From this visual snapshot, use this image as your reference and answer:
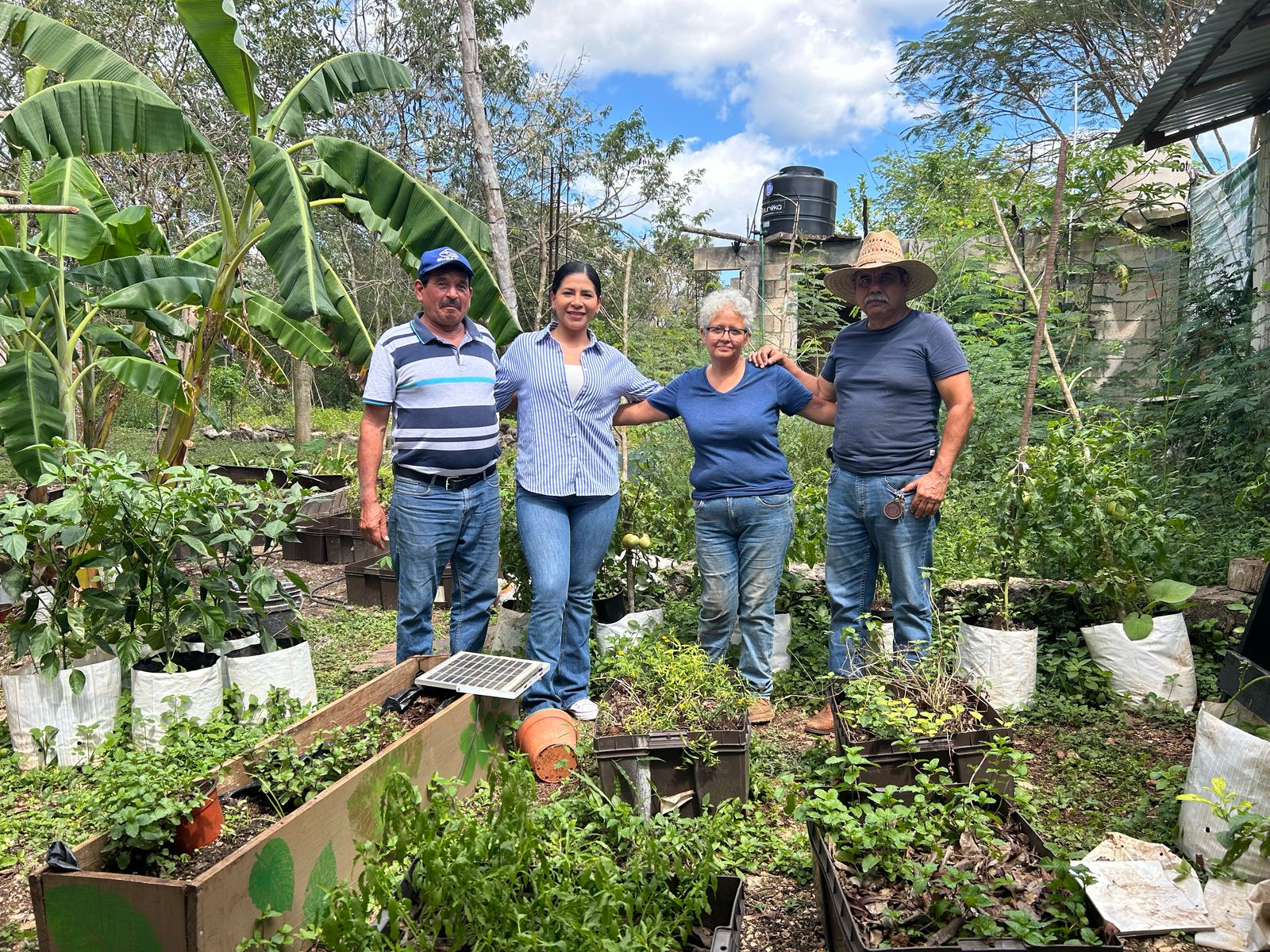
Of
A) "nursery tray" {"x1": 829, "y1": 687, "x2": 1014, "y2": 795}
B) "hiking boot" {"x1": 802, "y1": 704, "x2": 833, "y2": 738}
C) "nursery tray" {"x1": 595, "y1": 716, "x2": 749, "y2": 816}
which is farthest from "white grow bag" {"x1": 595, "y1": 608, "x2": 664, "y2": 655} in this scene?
"nursery tray" {"x1": 829, "y1": 687, "x2": 1014, "y2": 795}

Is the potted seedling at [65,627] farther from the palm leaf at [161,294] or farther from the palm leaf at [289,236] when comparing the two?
the palm leaf at [161,294]

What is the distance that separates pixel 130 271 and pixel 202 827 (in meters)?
3.55

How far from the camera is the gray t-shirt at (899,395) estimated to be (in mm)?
3461

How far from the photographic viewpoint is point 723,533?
3.69 meters

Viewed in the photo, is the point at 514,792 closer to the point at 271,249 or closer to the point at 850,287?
the point at 850,287

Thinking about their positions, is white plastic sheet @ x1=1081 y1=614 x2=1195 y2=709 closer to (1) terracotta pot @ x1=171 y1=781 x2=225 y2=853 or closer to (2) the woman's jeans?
(2) the woman's jeans

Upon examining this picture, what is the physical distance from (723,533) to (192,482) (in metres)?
2.16

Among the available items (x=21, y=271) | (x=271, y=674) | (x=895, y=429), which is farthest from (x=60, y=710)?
(x=895, y=429)

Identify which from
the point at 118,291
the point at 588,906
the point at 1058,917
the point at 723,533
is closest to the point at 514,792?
the point at 588,906

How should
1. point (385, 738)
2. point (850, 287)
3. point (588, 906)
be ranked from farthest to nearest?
point (850, 287) < point (385, 738) < point (588, 906)

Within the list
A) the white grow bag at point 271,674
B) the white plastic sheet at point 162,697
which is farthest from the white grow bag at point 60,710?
the white grow bag at point 271,674

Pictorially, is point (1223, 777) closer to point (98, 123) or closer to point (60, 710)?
point (60, 710)

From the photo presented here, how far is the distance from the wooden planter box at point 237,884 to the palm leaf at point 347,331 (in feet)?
11.4

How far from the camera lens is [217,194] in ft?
15.3
